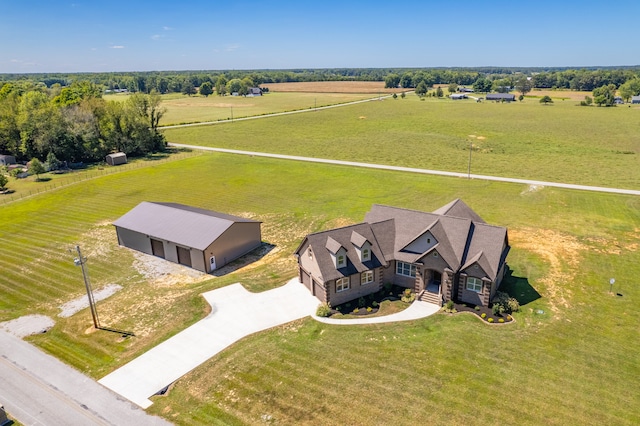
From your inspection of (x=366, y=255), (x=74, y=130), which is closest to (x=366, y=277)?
(x=366, y=255)

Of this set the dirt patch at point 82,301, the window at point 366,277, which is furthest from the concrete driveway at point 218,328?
the dirt patch at point 82,301

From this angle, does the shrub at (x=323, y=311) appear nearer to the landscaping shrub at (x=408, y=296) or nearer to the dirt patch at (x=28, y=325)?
the landscaping shrub at (x=408, y=296)

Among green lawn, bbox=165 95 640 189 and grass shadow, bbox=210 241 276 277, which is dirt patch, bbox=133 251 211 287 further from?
green lawn, bbox=165 95 640 189

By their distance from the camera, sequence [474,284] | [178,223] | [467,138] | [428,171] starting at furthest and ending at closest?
[467,138], [428,171], [178,223], [474,284]

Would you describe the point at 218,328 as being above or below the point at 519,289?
above

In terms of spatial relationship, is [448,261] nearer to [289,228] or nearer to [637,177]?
[289,228]

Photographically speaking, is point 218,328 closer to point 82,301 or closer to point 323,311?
point 323,311

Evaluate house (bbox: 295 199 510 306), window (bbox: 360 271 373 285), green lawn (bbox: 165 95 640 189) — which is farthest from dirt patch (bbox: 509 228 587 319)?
green lawn (bbox: 165 95 640 189)
